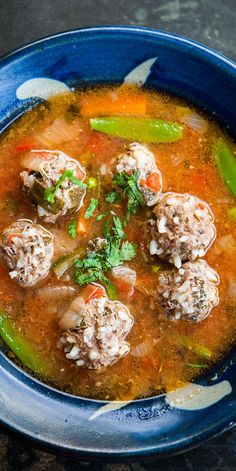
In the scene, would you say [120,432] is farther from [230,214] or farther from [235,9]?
[235,9]

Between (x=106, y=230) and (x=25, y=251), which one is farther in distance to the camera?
(x=106, y=230)

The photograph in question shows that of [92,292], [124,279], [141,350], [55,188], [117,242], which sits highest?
[55,188]

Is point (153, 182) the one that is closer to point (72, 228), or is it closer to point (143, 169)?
point (143, 169)

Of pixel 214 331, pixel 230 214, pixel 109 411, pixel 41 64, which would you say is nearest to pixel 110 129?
pixel 41 64

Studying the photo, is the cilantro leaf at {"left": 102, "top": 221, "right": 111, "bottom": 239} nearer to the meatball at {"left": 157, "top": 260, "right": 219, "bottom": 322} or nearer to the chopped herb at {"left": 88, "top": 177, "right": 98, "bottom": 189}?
the chopped herb at {"left": 88, "top": 177, "right": 98, "bottom": 189}

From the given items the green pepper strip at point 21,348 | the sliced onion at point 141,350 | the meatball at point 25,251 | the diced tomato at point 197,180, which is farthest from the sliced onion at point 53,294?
the diced tomato at point 197,180

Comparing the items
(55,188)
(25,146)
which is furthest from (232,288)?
(25,146)

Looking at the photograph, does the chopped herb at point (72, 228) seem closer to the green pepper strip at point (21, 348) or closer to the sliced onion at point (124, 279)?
the sliced onion at point (124, 279)
